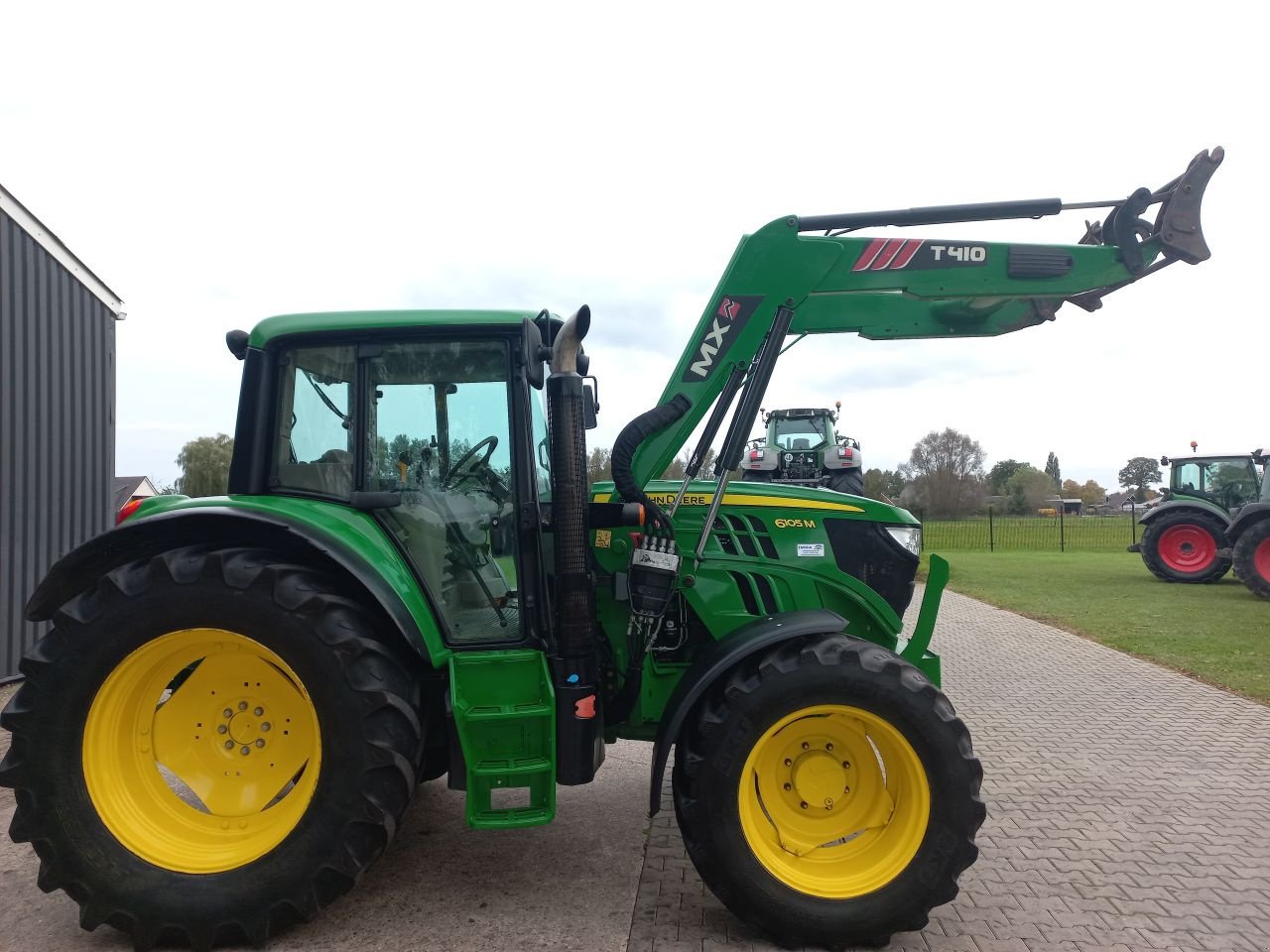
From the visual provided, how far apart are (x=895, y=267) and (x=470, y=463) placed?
77.5 inches

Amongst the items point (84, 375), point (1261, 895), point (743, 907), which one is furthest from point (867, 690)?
point (84, 375)

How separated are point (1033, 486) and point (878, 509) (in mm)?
46560

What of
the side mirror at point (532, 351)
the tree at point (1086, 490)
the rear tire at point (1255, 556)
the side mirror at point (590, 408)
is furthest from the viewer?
the tree at point (1086, 490)

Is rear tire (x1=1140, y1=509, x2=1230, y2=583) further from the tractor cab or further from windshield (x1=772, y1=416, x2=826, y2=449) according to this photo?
windshield (x1=772, y1=416, x2=826, y2=449)

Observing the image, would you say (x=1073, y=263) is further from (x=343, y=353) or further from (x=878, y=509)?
(x=343, y=353)

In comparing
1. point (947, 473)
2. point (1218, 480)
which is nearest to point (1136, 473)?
point (947, 473)

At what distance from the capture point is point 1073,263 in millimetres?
3395

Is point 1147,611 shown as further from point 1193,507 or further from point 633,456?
point 633,456

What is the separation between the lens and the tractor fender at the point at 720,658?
9.45 ft

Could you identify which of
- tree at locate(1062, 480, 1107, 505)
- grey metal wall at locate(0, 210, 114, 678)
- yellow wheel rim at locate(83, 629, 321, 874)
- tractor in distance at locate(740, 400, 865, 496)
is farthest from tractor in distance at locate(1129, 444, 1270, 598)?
tree at locate(1062, 480, 1107, 505)

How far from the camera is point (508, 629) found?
3107 millimetres

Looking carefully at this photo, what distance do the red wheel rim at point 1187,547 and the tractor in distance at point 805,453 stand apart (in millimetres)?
5466

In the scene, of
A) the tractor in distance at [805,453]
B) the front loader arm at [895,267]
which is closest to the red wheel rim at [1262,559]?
the tractor in distance at [805,453]

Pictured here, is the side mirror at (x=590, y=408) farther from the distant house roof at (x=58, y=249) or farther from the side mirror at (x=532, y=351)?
the distant house roof at (x=58, y=249)
